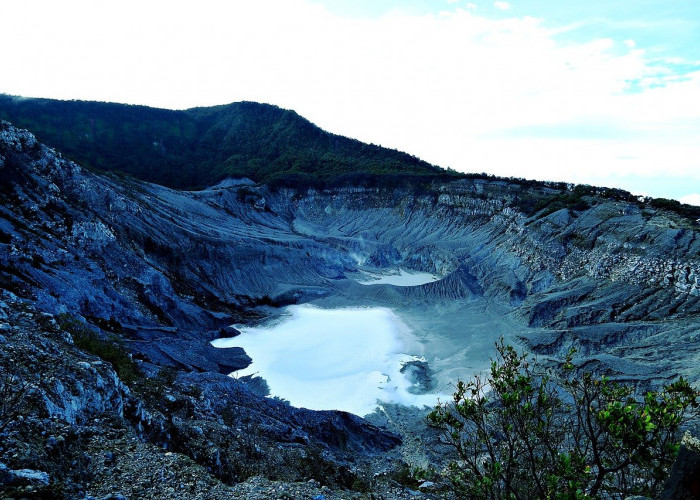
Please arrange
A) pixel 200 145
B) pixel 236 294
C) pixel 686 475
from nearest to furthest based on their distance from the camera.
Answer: pixel 686 475, pixel 236 294, pixel 200 145

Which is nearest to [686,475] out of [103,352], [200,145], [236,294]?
[103,352]

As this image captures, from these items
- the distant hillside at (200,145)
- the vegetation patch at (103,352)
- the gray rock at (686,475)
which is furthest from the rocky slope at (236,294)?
the distant hillside at (200,145)

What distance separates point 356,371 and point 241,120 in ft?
336

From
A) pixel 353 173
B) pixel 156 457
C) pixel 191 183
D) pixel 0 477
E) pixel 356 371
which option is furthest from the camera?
pixel 191 183

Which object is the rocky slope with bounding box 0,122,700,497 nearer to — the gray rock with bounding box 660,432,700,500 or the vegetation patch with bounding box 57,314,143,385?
the vegetation patch with bounding box 57,314,143,385

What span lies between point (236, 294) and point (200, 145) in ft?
254

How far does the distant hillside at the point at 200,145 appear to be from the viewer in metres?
82.9

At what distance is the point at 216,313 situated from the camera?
35812 millimetres

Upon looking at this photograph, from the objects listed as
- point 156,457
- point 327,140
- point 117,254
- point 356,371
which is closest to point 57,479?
point 156,457

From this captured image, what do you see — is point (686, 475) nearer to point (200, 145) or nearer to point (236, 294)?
point (236, 294)

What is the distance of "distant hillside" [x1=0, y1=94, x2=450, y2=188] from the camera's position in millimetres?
82938

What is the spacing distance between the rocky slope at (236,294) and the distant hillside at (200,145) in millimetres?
19620

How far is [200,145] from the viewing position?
107 metres

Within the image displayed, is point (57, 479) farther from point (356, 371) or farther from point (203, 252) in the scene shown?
point (203, 252)
